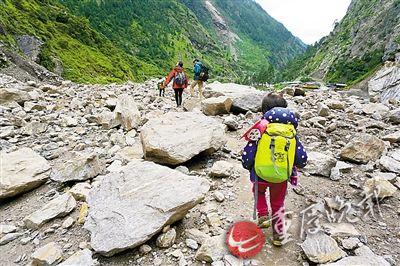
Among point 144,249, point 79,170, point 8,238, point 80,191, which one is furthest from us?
point 79,170

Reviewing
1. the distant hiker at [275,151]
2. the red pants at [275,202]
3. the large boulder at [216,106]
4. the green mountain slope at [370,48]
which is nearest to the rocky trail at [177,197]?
the red pants at [275,202]

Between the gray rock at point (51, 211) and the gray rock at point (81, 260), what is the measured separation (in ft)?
4.15

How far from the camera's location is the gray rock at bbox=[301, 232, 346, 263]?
4.24 m

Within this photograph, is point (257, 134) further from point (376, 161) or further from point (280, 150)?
point (376, 161)

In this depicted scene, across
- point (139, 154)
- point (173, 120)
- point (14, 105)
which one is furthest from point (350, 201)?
point (14, 105)

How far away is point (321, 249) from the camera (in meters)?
4.34

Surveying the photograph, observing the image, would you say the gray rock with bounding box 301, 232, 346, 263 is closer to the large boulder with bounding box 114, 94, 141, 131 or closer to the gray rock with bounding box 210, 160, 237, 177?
the gray rock with bounding box 210, 160, 237, 177

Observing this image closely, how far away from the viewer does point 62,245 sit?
16.2 ft

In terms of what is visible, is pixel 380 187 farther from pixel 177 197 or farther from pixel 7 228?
pixel 7 228

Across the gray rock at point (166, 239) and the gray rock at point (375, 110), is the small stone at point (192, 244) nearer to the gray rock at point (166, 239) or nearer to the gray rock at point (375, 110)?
the gray rock at point (166, 239)

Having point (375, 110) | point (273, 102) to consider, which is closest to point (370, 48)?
point (375, 110)

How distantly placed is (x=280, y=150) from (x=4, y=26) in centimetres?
3718

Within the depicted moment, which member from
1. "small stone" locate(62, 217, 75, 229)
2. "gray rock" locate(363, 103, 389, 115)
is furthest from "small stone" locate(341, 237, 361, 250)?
"gray rock" locate(363, 103, 389, 115)

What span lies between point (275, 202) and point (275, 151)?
3.22ft
